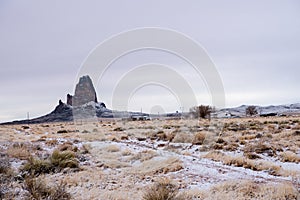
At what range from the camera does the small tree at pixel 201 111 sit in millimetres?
44838

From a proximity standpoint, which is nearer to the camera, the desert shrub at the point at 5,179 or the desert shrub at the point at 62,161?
the desert shrub at the point at 5,179

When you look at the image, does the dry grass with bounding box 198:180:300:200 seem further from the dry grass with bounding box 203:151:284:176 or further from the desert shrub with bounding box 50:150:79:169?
the desert shrub with bounding box 50:150:79:169

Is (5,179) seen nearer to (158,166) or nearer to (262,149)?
(158,166)

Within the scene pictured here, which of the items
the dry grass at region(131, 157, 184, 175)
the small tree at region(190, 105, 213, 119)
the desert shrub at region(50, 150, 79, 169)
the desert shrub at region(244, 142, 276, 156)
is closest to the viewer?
the dry grass at region(131, 157, 184, 175)

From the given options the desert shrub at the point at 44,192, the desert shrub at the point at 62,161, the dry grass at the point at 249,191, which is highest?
the desert shrub at the point at 62,161

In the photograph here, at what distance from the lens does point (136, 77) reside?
64.1 feet

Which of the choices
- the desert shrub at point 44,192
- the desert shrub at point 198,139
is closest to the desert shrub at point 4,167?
the desert shrub at point 44,192

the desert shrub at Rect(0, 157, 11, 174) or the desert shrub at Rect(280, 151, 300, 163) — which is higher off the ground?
the desert shrub at Rect(0, 157, 11, 174)

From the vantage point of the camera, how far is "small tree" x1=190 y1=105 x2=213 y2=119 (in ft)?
147

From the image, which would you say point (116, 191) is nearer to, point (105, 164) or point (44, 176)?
point (44, 176)

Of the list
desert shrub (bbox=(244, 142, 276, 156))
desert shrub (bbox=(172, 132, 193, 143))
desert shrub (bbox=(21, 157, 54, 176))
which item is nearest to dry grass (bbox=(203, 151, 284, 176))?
desert shrub (bbox=(244, 142, 276, 156))

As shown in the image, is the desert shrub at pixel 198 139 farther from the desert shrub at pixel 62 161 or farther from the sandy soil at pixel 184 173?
the desert shrub at pixel 62 161

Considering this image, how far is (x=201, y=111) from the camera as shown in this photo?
4616cm

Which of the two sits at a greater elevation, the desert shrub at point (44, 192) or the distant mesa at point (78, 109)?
the distant mesa at point (78, 109)
